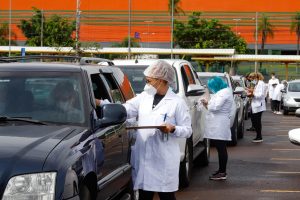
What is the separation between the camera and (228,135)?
11.9 metres

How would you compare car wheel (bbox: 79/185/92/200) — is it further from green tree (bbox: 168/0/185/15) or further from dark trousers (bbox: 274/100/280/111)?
green tree (bbox: 168/0/185/15)

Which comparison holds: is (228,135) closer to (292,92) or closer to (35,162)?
(35,162)

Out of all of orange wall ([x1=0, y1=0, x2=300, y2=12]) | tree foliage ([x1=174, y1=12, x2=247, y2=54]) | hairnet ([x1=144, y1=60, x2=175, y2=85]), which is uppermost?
orange wall ([x1=0, y1=0, x2=300, y2=12])

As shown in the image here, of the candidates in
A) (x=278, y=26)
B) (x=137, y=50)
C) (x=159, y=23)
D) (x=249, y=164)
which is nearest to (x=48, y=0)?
(x=159, y=23)

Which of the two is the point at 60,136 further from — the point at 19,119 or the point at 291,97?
the point at 291,97

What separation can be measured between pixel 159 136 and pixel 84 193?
3.36 feet

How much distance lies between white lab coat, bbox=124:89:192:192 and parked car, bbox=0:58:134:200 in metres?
0.28

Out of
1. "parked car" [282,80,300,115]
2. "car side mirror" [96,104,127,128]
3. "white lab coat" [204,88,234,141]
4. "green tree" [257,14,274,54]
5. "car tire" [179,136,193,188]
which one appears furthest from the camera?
"green tree" [257,14,274,54]

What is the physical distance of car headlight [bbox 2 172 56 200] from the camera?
494 centimetres

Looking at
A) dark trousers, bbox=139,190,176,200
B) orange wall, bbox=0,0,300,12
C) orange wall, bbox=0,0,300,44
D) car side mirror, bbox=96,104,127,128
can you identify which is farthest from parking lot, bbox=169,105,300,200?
orange wall, bbox=0,0,300,12

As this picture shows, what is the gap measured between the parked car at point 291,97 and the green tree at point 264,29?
63.9m

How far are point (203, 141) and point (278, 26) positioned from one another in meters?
90.6

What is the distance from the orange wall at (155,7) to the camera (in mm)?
99375

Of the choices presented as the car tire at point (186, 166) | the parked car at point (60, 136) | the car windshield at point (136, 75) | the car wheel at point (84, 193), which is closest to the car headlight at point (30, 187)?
the parked car at point (60, 136)
